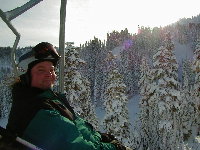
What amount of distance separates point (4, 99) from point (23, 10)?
109483 mm

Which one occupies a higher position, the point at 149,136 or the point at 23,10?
the point at 23,10

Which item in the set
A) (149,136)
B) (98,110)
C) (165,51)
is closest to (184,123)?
(165,51)

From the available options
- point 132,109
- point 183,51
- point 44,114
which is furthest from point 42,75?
point 183,51

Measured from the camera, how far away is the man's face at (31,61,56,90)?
361 cm

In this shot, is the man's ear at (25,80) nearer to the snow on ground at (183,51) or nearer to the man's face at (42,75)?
the man's face at (42,75)

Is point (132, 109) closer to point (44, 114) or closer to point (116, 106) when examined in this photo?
point (116, 106)

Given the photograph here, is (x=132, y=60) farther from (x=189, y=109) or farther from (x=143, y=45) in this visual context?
(x=189, y=109)

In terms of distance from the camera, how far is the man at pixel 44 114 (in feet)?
10.1

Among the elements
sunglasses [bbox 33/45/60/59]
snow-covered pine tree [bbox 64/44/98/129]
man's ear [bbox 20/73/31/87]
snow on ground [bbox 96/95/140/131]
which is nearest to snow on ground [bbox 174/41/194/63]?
snow on ground [bbox 96/95/140/131]

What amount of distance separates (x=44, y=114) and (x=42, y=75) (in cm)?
62

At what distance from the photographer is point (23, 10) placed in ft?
11.3

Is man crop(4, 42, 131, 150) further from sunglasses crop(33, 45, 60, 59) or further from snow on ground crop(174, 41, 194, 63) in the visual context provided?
snow on ground crop(174, 41, 194, 63)

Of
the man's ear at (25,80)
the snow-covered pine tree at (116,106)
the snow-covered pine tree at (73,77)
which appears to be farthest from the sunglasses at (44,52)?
the snow-covered pine tree at (116,106)

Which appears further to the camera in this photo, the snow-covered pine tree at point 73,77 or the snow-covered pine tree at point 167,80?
the snow-covered pine tree at point 167,80
